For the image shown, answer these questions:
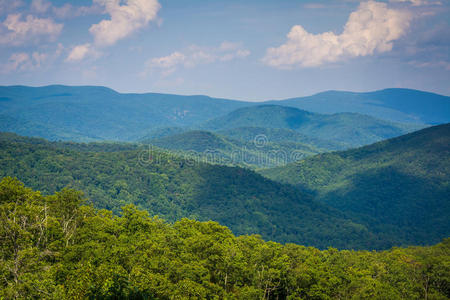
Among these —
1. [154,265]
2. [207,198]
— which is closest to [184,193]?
[207,198]

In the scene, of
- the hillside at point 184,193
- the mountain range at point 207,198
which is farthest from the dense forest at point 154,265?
the hillside at point 184,193

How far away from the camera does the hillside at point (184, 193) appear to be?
15312 centimetres

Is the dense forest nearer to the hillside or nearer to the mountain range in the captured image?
the mountain range

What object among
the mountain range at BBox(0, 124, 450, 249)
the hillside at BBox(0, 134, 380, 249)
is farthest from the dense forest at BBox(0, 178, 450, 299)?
the hillside at BBox(0, 134, 380, 249)

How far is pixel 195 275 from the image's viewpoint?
3259 cm

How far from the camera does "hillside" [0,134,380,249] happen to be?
6029 inches

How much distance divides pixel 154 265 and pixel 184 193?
505 ft

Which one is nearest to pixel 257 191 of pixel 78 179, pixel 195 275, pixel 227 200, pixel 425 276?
pixel 227 200

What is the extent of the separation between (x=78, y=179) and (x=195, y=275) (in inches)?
→ 5610

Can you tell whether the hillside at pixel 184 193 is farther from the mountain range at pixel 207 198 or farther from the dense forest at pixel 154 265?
the dense forest at pixel 154 265

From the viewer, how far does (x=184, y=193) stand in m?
184

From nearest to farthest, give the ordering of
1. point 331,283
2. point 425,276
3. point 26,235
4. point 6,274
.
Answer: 1. point 6,274
2. point 26,235
3. point 331,283
4. point 425,276

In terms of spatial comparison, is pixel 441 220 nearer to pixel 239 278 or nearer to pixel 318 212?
pixel 318 212

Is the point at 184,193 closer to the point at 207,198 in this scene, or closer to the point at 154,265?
the point at 207,198
